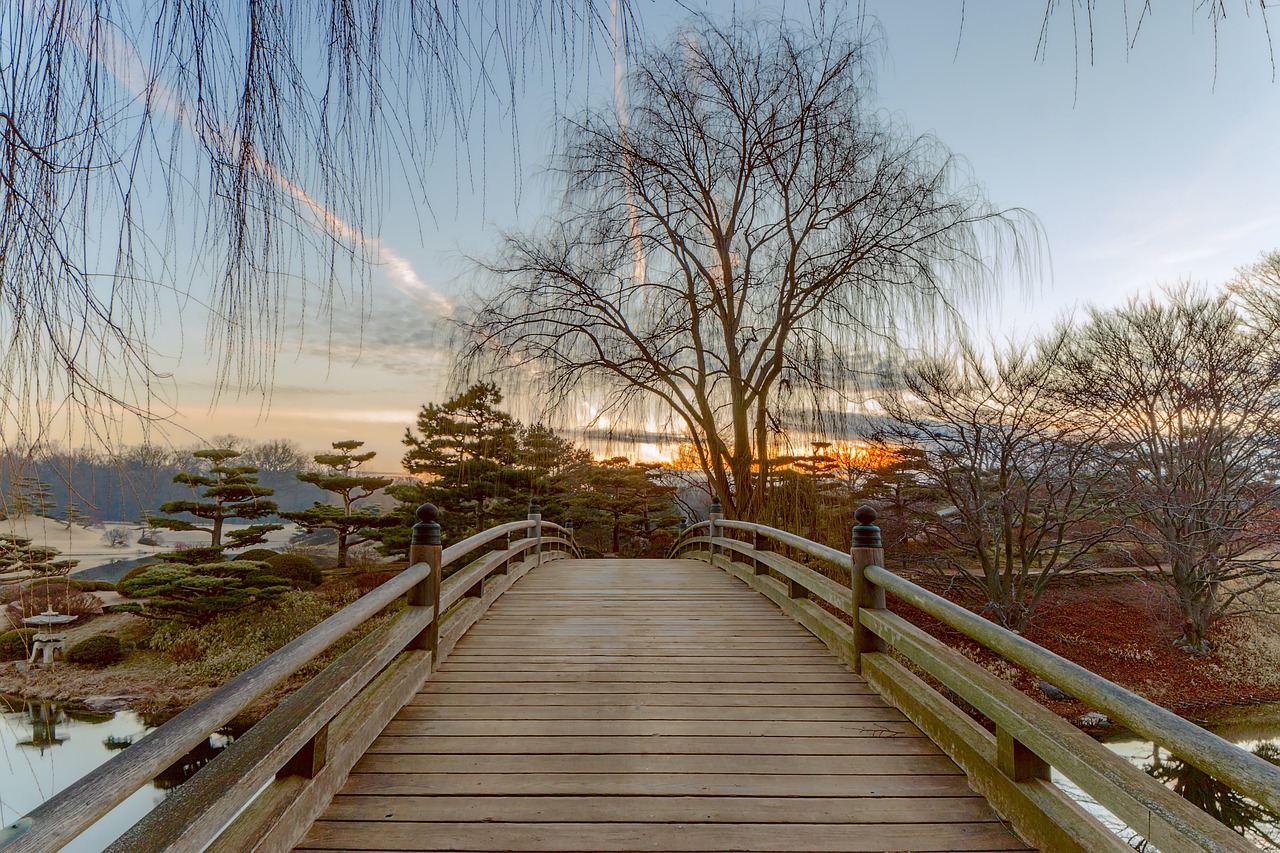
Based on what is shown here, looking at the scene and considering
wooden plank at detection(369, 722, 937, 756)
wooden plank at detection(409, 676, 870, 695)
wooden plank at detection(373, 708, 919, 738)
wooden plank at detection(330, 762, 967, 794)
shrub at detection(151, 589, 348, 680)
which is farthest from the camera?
shrub at detection(151, 589, 348, 680)

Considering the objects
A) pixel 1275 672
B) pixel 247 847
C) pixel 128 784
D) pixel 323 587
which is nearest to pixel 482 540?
pixel 247 847

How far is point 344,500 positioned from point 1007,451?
23.5 meters

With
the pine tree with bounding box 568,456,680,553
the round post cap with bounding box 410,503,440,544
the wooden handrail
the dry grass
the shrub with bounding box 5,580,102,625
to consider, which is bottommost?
the dry grass

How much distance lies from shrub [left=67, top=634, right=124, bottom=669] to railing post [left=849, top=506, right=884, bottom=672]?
61.5ft

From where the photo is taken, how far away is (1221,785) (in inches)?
357

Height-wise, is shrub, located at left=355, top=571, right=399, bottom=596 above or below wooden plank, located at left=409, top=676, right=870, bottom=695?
below

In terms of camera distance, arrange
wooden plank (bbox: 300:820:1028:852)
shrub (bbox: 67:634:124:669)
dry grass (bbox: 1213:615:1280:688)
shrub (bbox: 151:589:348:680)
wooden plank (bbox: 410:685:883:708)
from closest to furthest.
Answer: wooden plank (bbox: 300:820:1028:852), wooden plank (bbox: 410:685:883:708), dry grass (bbox: 1213:615:1280:688), shrub (bbox: 151:589:348:680), shrub (bbox: 67:634:124:669)

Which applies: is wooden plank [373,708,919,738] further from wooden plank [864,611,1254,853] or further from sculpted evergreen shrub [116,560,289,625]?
sculpted evergreen shrub [116,560,289,625]

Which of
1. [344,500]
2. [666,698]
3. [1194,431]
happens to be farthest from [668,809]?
[344,500]

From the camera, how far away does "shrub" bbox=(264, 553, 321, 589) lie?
64.6 feet

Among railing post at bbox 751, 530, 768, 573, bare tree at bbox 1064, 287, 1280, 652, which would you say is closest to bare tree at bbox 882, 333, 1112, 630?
bare tree at bbox 1064, 287, 1280, 652

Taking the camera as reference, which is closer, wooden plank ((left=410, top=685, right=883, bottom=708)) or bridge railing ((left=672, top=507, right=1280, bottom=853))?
bridge railing ((left=672, top=507, right=1280, bottom=853))

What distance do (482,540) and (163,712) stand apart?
12285 millimetres

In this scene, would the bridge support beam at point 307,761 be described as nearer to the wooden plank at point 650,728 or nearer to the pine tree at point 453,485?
the wooden plank at point 650,728
